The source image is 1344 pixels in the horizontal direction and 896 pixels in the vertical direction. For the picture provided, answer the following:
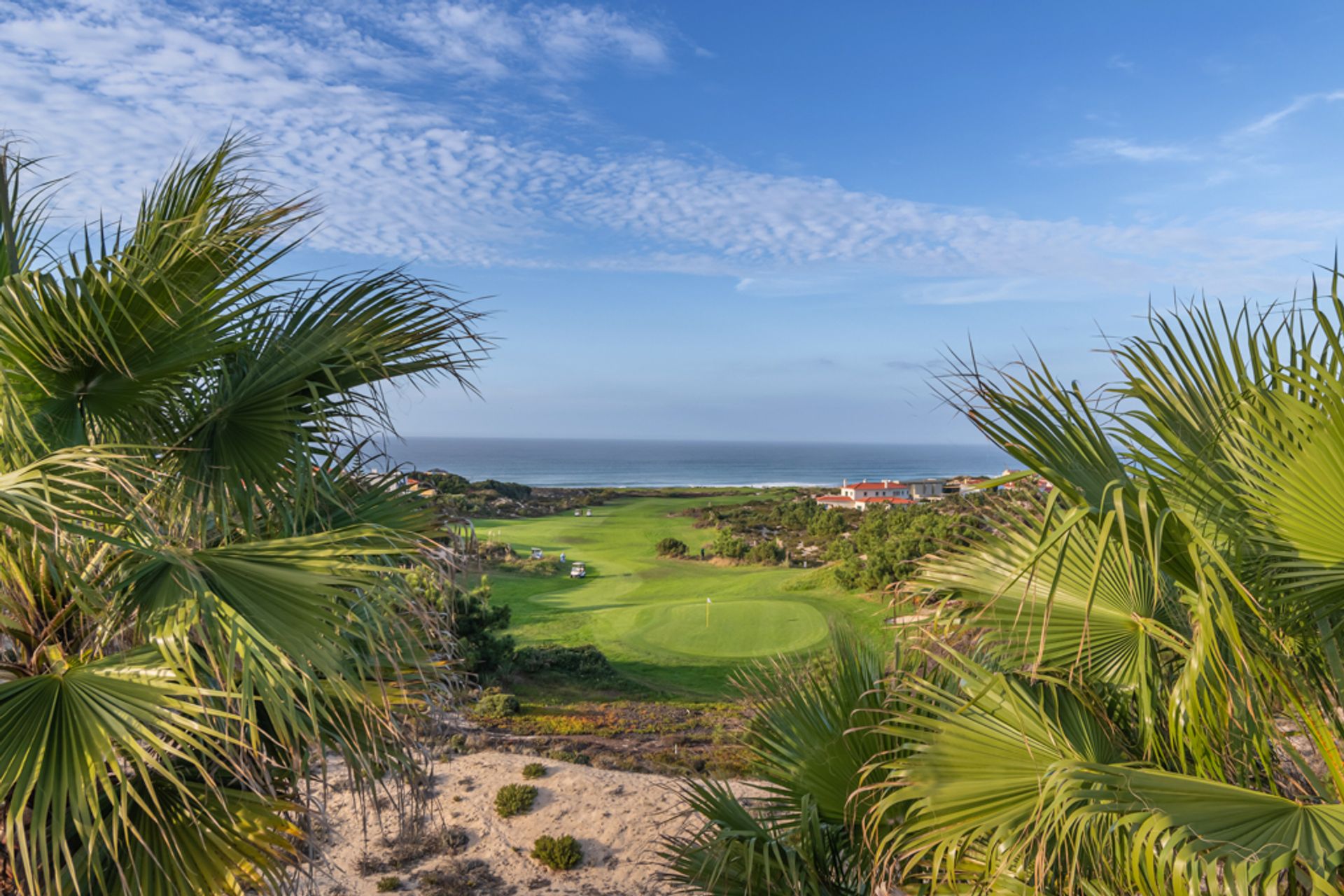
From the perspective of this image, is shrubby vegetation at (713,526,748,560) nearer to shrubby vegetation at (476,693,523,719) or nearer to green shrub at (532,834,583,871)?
shrubby vegetation at (476,693,523,719)

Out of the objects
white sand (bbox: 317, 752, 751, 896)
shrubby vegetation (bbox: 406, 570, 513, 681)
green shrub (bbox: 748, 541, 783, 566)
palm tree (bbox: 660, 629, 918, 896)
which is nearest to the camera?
palm tree (bbox: 660, 629, 918, 896)

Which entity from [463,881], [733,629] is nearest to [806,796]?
[463,881]

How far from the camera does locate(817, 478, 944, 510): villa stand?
52156 mm

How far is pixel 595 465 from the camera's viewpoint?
5517 inches

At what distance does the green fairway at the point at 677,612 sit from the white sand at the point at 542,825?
3571 millimetres

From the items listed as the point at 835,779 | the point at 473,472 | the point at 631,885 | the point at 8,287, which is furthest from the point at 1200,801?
the point at 473,472

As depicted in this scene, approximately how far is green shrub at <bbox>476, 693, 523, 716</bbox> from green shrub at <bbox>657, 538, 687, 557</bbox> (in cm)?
2471

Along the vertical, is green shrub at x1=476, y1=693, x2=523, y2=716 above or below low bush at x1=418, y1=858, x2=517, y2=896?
below

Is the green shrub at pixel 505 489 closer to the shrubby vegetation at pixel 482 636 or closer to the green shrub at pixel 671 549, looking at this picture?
the green shrub at pixel 671 549

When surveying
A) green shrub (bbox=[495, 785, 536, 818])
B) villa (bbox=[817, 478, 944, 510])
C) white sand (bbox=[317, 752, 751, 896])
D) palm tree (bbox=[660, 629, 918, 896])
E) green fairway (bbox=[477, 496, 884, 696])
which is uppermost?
palm tree (bbox=[660, 629, 918, 896])

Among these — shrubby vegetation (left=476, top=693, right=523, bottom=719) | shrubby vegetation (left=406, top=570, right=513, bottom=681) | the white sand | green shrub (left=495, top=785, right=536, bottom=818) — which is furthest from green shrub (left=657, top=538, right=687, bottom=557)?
green shrub (left=495, top=785, right=536, bottom=818)

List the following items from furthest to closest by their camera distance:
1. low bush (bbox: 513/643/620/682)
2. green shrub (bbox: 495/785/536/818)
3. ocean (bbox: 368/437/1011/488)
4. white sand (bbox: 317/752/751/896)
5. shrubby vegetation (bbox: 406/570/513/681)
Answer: ocean (bbox: 368/437/1011/488) < low bush (bbox: 513/643/620/682) < shrubby vegetation (bbox: 406/570/513/681) < green shrub (bbox: 495/785/536/818) < white sand (bbox: 317/752/751/896)

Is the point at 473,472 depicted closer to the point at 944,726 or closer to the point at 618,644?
the point at 618,644

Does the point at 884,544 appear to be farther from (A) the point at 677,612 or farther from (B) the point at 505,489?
(B) the point at 505,489
